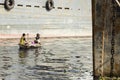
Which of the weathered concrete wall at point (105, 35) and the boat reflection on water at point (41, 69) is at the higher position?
the weathered concrete wall at point (105, 35)

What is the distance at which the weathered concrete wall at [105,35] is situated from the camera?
7.02m

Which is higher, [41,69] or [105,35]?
[105,35]

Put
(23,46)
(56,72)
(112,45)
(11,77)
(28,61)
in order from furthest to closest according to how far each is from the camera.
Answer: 1. (23,46)
2. (28,61)
3. (56,72)
4. (11,77)
5. (112,45)

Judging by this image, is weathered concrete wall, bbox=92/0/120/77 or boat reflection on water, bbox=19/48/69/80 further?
boat reflection on water, bbox=19/48/69/80

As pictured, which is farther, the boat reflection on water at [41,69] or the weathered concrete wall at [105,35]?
the boat reflection on water at [41,69]

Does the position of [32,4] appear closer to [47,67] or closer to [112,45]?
[47,67]

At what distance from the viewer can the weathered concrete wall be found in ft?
23.0

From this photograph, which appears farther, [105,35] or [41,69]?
[41,69]

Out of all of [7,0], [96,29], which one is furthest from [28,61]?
[7,0]

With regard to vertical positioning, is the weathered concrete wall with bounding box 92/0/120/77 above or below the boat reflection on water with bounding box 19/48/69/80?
above

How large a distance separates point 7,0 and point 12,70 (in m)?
20.3

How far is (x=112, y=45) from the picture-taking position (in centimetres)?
705

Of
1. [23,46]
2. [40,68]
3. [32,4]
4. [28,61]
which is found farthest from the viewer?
[32,4]

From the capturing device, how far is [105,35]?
704 centimetres
